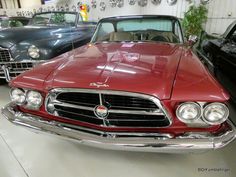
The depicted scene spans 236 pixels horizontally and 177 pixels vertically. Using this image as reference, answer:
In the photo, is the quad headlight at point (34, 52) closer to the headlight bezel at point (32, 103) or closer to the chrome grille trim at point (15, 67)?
the chrome grille trim at point (15, 67)

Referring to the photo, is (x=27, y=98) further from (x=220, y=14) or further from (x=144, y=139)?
(x=220, y=14)

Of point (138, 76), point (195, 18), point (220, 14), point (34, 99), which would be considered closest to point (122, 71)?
point (138, 76)

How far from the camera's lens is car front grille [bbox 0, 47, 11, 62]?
3248 millimetres

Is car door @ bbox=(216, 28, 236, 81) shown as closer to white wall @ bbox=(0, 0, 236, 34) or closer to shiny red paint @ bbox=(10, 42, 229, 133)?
shiny red paint @ bbox=(10, 42, 229, 133)

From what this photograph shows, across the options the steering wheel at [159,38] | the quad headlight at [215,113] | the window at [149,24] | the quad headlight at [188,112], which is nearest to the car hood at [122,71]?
the quad headlight at [188,112]

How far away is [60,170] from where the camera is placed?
1.77 meters

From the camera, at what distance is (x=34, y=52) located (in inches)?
124

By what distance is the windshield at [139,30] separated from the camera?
262 cm

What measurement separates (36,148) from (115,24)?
1860 mm

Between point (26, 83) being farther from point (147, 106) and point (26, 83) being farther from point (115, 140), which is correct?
point (147, 106)

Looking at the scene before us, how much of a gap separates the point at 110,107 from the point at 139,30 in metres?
1.61

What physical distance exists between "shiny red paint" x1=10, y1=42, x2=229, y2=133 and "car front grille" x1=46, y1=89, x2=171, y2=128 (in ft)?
0.12

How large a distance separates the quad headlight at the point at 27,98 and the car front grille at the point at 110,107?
10cm

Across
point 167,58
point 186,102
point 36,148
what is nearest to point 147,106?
point 186,102
